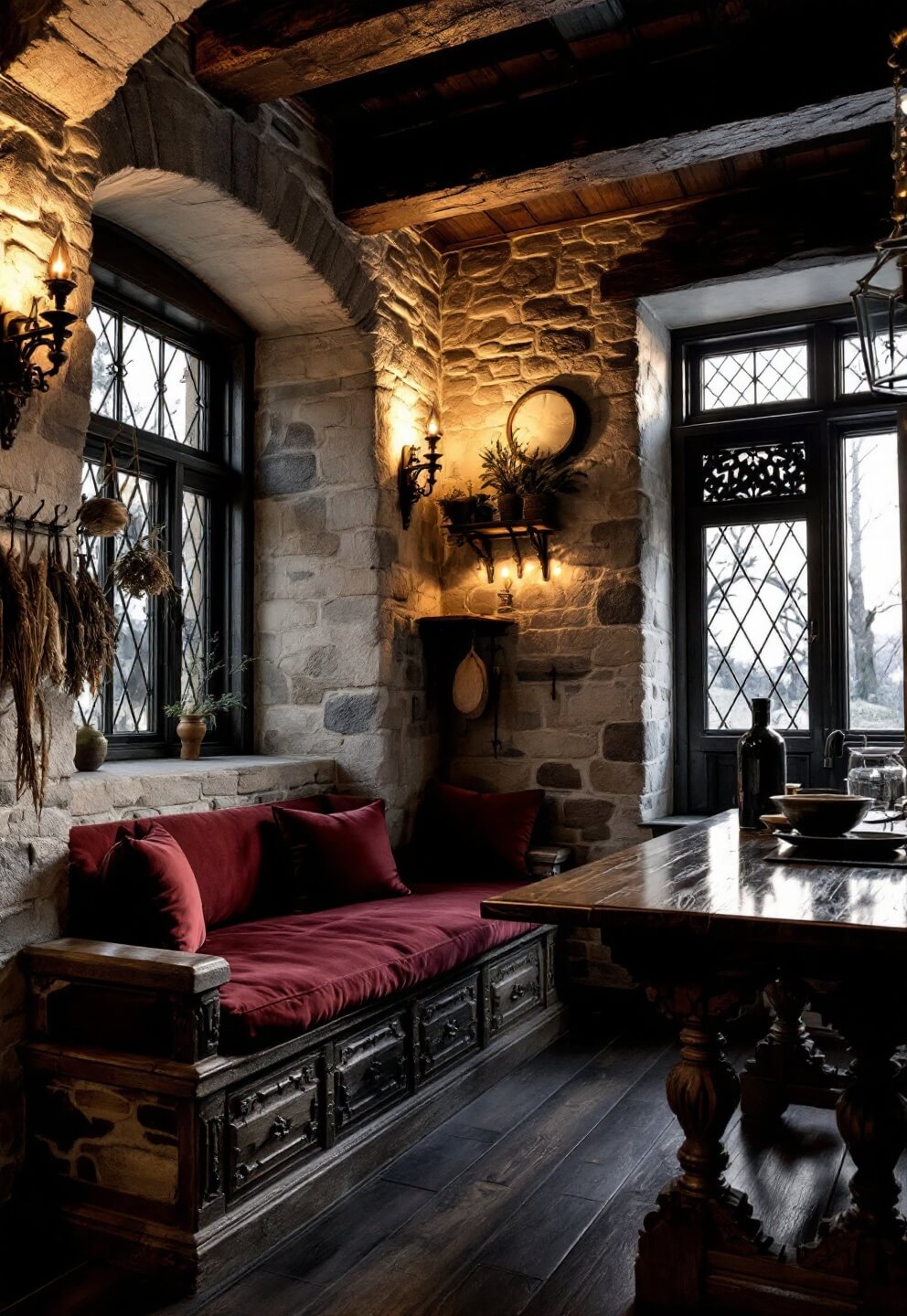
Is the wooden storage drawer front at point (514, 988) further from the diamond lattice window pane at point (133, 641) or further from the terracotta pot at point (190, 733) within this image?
the diamond lattice window pane at point (133, 641)

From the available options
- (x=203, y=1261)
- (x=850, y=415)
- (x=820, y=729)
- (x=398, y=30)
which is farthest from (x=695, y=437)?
(x=203, y=1261)

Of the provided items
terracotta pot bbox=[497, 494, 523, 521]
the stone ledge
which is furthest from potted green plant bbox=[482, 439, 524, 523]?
the stone ledge

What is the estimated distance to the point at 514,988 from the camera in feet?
12.6

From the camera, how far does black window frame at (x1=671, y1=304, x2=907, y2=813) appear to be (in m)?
4.70

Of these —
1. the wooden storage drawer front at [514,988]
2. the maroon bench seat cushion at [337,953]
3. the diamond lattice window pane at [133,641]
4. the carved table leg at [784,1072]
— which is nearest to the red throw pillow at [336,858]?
the maroon bench seat cushion at [337,953]

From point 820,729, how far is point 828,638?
40 cm

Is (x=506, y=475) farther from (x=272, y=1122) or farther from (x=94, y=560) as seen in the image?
A: (x=272, y=1122)

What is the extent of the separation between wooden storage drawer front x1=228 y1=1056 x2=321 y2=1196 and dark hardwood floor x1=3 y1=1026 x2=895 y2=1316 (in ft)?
0.58

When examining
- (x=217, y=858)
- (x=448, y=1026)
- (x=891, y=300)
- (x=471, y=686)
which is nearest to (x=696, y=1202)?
(x=448, y=1026)

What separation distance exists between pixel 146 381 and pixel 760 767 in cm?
262

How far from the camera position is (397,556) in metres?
4.50

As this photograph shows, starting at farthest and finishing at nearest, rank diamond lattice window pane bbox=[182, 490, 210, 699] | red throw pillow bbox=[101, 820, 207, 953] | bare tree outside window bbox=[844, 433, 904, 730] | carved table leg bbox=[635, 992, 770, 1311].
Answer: bare tree outside window bbox=[844, 433, 904, 730]
diamond lattice window pane bbox=[182, 490, 210, 699]
red throw pillow bbox=[101, 820, 207, 953]
carved table leg bbox=[635, 992, 770, 1311]

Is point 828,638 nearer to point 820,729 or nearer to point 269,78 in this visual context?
point 820,729

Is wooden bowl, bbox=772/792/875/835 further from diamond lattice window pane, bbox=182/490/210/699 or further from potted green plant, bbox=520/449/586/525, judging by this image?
diamond lattice window pane, bbox=182/490/210/699
